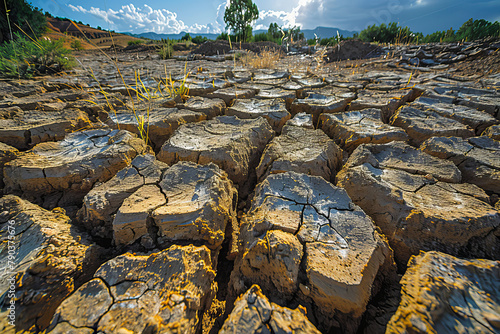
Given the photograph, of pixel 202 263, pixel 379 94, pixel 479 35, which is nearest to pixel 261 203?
pixel 202 263

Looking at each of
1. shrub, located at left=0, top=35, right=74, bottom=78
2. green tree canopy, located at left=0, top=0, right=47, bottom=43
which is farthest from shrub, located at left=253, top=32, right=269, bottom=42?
shrub, located at left=0, top=35, right=74, bottom=78

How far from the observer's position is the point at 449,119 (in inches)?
69.9

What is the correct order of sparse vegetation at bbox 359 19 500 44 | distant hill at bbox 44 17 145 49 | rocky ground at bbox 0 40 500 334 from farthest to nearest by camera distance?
sparse vegetation at bbox 359 19 500 44 < distant hill at bbox 44 17 145 49 < rocky ground at bbox 0 40 500 334

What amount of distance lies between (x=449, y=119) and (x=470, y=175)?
2.87 feet

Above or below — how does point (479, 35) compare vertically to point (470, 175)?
above

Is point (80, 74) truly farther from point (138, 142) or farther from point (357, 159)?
point (357, 159)

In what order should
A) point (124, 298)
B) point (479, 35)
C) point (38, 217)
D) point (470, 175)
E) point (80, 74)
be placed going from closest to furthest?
point (124, 298)
point (38, 217)
point (470, 175)
point (80, 74)
point (479, 35)

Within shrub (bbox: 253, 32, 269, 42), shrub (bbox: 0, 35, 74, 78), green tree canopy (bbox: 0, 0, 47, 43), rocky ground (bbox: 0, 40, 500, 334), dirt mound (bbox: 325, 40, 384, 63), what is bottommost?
rocky ground (bbox: 0, 40, 500, 334)

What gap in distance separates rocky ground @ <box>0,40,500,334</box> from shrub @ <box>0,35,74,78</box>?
80.1 inches

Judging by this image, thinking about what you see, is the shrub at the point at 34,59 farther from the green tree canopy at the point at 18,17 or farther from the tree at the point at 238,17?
the tree at the point at 238,17

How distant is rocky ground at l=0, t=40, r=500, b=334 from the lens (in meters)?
0.67

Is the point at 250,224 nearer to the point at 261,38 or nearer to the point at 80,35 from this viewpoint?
the point at 261,38

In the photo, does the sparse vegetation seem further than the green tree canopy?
Yes

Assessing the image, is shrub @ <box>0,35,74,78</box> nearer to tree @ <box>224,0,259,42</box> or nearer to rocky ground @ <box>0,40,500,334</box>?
rocky ground @ <box>0,40,500,334</box>
